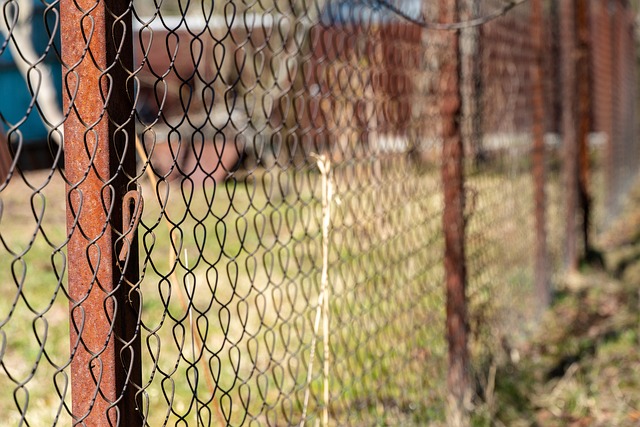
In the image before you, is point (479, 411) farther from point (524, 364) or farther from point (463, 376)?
point (524, 364)

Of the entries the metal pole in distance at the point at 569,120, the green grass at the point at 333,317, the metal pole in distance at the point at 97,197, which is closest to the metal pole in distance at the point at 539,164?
the green grass at the point at 333,317

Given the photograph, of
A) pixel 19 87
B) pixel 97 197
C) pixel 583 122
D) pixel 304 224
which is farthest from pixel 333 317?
pixel 19 87

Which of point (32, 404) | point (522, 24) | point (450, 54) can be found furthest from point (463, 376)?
point (522, 24)

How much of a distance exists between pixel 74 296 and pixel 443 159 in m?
2.31

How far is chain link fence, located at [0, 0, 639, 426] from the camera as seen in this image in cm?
161

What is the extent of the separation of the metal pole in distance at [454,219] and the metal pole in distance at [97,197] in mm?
2196

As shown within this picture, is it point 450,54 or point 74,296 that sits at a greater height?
point 450,54

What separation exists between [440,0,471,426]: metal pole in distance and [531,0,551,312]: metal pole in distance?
6.38 ft

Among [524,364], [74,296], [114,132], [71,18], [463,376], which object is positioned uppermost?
[71,18]

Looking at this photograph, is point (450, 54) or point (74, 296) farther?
point (450, 54)

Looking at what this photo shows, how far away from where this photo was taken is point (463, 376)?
367 cm

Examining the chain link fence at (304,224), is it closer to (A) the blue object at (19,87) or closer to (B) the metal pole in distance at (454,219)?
(B) the metal pole in distance at (454,219)

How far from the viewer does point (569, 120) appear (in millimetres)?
6590

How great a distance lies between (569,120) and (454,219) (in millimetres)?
3291
